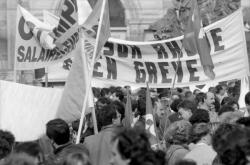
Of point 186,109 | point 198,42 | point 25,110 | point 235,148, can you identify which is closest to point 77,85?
point 25,110

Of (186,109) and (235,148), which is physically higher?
(186,109)

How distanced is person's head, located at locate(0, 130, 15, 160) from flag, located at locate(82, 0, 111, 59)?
1970 millimetres

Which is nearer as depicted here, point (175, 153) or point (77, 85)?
Answer: point (175, 153)

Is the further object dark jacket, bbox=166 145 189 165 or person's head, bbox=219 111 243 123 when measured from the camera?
person's head, bbox=219 111 243 123

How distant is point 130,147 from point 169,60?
5277mm

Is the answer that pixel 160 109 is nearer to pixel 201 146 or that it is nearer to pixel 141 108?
pixel 141 108

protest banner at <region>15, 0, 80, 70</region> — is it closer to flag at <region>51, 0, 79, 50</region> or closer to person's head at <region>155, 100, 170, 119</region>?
flag at <region>51, 0, 79, 50</region>

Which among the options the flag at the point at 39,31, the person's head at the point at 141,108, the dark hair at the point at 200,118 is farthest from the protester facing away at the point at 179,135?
the flag at the point at 39,31

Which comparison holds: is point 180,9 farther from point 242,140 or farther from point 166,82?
point 242,140

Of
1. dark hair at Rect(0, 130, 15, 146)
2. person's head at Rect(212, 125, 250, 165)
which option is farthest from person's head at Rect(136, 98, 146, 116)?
person's head at Rect(212, 125, 250, 165)

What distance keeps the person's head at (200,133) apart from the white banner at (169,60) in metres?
2.81

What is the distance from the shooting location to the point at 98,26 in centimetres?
826

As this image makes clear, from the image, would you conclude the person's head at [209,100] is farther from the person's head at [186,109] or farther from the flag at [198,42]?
the person's head at [186,109]

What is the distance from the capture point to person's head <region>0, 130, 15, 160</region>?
6.14 m
